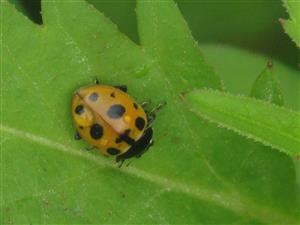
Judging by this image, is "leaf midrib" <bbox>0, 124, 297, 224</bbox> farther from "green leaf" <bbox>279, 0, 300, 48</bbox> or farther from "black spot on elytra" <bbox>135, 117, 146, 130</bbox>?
"green leaf" <bbox>279, 0, 300, 48</bbox>

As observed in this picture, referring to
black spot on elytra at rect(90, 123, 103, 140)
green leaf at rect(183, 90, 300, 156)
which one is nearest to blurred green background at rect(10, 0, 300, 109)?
black spot on elytra at rect(90, 123, 103, 140)

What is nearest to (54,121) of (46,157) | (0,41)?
(46,157)

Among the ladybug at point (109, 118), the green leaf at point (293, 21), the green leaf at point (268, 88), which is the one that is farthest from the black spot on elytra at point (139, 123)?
the green leaf at point (293, 21)

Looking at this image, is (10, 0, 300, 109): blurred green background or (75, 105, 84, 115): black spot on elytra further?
(10, 0, 300, 109): blurred green background

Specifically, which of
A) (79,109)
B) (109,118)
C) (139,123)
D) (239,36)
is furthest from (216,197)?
(239,36)

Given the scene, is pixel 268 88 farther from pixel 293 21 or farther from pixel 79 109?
pixel 79 109

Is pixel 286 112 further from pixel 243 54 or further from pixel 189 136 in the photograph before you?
pixel 243 54
